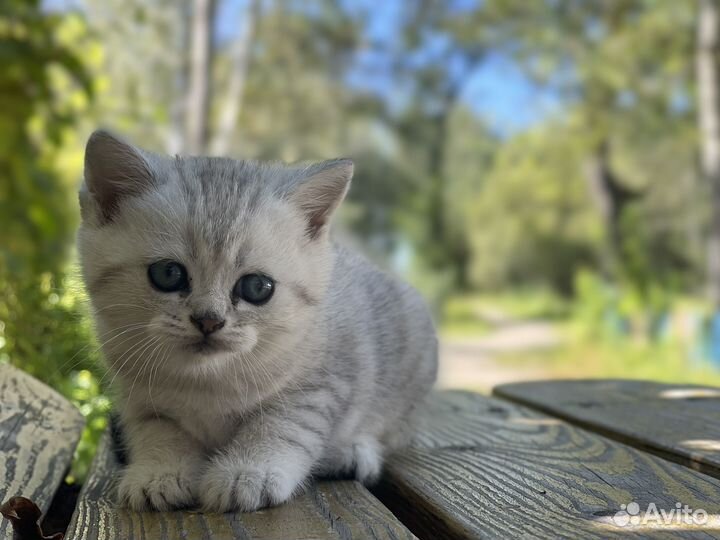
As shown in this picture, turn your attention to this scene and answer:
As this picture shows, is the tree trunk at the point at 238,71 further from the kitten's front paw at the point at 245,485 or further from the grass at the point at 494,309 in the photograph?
the kitten's front paw at the point at 245,485

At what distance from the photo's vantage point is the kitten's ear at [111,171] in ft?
5.46

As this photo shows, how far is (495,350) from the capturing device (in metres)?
12.5

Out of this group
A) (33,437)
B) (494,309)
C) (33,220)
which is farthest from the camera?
(494,309)

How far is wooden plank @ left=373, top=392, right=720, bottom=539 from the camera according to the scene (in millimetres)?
1304

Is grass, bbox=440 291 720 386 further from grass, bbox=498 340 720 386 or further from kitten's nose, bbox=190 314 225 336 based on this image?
kitten's nose, bbox=190 314 225 336

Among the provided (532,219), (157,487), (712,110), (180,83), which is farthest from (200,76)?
(532,219)

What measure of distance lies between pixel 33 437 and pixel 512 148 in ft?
42.6

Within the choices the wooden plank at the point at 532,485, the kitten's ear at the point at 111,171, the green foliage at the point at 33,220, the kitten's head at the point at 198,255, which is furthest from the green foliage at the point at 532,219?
the kitten's ear at the point at 111,171

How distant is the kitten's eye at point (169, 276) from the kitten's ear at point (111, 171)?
9.3 inches

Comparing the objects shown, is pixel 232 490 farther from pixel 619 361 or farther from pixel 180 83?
pixel 619 361

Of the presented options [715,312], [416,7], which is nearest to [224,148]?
[416,7]

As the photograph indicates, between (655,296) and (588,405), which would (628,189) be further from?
(588,405)

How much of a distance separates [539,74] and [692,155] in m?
2.90

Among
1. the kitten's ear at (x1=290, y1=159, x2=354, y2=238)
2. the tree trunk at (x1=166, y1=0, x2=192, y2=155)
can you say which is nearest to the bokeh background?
the tree trunk at (x1=166, y1=0, x2=192, y2=155)
